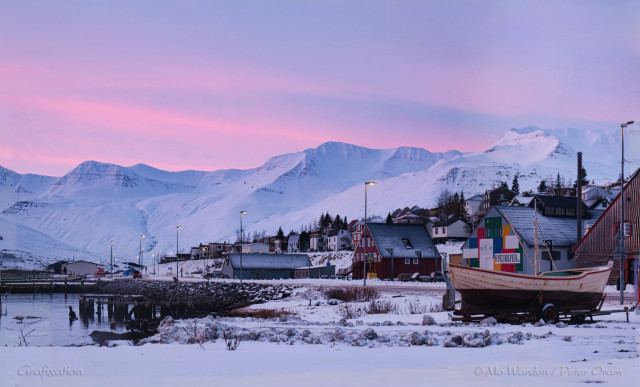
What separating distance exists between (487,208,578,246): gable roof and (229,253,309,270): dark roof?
5360 centimetres

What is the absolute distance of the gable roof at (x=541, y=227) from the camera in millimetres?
70188

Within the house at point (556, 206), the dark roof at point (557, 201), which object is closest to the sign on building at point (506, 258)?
the house at point (556, 206)

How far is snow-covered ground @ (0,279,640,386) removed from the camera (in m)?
11.3

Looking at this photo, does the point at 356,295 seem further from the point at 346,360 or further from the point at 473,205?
the point at 473,205

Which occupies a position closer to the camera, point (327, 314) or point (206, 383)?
point (206, 383)

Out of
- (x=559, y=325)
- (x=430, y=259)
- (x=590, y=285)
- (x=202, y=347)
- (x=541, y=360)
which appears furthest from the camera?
(x=430, y=259)

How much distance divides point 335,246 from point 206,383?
172291 millimetres

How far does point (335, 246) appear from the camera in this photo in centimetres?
18262

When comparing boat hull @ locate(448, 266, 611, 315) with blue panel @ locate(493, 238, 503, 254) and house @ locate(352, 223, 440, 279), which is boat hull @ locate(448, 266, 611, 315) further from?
→ house @ locate(352, 223, 440, 279)

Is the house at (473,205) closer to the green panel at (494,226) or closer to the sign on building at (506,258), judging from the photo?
the green panel at (494,226)

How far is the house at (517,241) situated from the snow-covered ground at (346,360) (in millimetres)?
50686

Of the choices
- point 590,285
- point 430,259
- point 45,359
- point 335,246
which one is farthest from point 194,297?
point 335,246

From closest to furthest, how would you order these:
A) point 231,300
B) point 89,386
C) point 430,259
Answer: point 89,386 → point 231,300 → point 430,259

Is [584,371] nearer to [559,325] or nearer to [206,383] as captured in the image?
[206,383]
